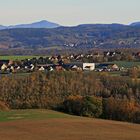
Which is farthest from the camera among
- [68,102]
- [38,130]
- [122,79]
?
[122,79]

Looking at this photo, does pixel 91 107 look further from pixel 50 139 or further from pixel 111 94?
pixel 50 139

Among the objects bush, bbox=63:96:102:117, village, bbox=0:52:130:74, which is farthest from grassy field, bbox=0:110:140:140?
village, bbox=0:52:130:74

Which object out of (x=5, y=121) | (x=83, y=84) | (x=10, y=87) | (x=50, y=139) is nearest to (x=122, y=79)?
(x=83, y=84)

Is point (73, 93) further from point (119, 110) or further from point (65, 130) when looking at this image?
point (65, 130)

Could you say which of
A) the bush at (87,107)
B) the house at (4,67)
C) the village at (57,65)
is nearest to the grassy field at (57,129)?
the bush at (87,107)

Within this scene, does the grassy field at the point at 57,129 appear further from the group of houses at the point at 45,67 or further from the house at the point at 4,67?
the house at the point at 4,67

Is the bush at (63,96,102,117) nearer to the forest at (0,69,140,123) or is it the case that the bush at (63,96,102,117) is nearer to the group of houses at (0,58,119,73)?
the forest at (0,69,140,123)

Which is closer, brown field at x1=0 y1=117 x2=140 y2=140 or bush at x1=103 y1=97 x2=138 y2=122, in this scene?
brown field at x1=0 y1=117 x2=140 y2=140
